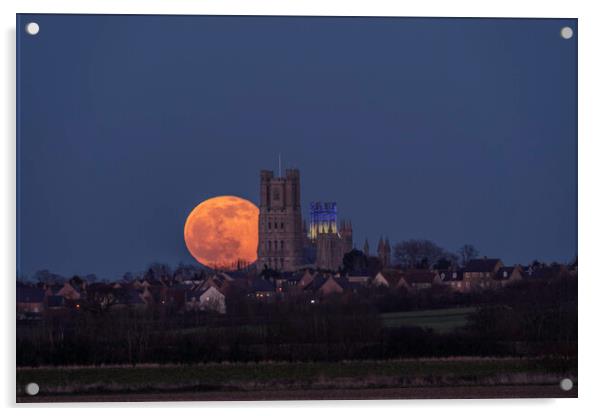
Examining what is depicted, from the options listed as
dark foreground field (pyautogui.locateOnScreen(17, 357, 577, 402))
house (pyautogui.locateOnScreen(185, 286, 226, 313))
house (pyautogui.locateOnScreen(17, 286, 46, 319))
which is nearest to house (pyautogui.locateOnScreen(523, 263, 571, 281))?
dark foreground field (pyautogui.locateOnScreen(17, 357, 577, 402))

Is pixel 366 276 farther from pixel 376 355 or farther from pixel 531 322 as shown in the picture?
pixel 531 322

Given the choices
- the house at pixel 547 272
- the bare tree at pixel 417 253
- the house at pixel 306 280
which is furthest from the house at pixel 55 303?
the house at pixel 547 272

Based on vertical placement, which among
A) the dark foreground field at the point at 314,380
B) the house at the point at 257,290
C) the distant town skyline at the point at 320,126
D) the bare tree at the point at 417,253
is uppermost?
the distant town skyline at the point at 320,126

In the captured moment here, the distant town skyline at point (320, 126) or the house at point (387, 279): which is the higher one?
the distant town skyline at point (320, 126)

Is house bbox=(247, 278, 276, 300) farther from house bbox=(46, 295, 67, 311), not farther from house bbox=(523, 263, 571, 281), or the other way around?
house bbox=(523, 263, 571, 281)

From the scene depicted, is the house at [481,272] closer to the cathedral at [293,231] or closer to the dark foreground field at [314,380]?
the dark foreground field at [314,380]

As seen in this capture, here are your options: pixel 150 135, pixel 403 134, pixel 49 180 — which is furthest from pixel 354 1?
pixel 49 180
